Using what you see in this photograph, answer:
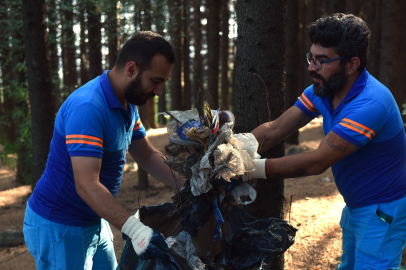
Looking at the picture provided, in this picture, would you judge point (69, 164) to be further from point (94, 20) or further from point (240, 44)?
point (94, 20)

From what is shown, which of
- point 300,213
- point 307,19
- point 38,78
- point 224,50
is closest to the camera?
point 300,213

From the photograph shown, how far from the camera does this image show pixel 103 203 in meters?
2.22

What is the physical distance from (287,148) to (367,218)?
7.04 meters

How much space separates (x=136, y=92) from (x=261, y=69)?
42.3 inches

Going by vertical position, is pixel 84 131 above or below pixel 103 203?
above

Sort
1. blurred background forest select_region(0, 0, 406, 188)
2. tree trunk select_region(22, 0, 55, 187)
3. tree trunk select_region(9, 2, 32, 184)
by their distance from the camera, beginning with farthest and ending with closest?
tree trunk select_region(9, 2, 32, 184), blurred background forest select_region(0, 0, 406, 188), tree trunk select_region(22, 0, 55, 187)

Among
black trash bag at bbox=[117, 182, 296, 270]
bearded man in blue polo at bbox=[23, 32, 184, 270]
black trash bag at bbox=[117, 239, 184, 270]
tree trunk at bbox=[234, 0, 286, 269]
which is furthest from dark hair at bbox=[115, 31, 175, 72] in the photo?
black trash bag at bbox=[117, 239, 184, 270]

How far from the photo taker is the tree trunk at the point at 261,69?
311cm

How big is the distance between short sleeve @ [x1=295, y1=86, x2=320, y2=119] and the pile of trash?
0.60 meters

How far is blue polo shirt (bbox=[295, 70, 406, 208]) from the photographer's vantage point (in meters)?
2.40

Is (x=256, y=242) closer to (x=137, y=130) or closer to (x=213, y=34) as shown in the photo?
(x=137, y=130)

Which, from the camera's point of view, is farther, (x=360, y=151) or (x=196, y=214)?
(x=360, y=151)

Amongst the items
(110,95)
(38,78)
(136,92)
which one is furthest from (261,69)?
(38,78)

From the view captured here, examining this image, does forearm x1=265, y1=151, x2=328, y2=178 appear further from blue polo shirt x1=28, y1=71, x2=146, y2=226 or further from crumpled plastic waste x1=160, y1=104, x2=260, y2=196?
blue polo shirt x1=28, y1=71, x2=146, y2=226
